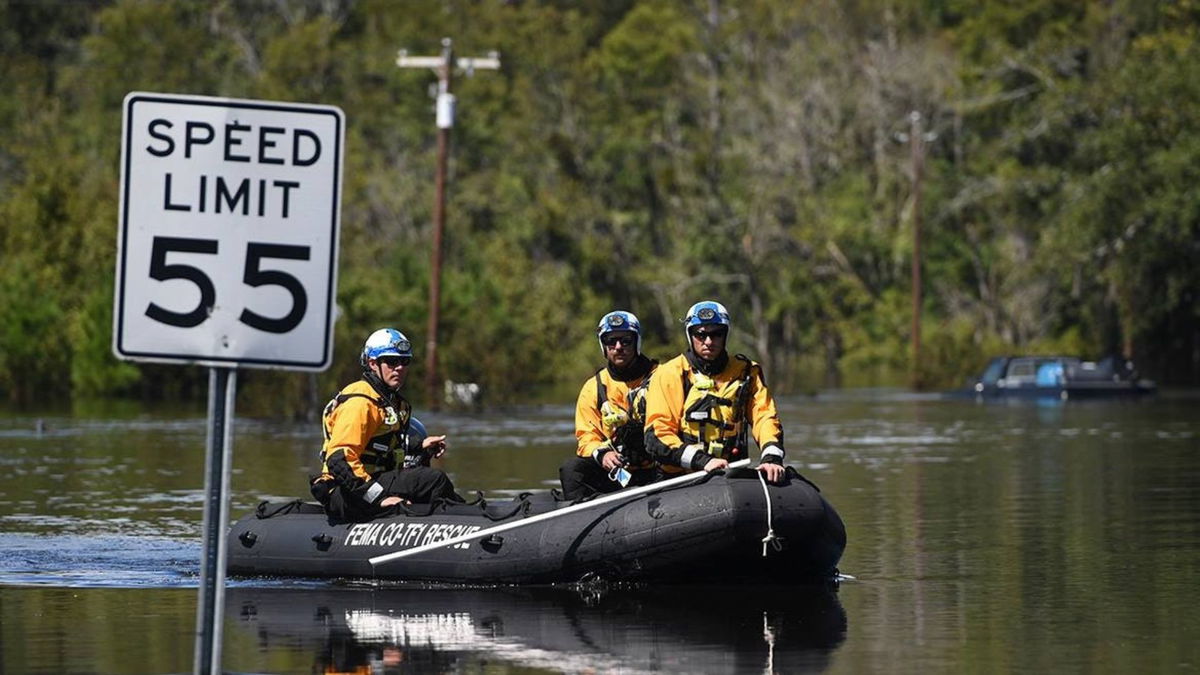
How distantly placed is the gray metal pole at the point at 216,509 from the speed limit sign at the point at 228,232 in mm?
211

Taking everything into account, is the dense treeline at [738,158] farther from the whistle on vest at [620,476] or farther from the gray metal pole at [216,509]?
the gray metal pole at [216,509]

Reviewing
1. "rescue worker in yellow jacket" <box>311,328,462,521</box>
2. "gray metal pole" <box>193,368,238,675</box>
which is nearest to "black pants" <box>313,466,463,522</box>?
"rescue worker in yellow jacket" <box>311,328,462,521</box>

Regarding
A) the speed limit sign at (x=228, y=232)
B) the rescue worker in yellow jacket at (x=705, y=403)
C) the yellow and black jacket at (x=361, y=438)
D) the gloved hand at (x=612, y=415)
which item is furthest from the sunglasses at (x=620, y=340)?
the speed limit sign at (x=228, y=232)

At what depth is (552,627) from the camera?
15.8 m

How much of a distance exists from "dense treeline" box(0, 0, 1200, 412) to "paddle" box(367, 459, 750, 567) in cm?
4342

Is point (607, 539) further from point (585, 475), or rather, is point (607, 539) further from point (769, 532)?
point (585, 475)

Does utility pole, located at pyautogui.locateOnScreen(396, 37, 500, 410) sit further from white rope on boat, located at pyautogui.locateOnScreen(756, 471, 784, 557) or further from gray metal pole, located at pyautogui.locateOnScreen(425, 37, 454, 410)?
white rope on boat, located at pyautogui.locateOnScreen(756, 471, 784, 557)

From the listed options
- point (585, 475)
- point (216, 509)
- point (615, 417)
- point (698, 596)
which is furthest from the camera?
point (585, 475)

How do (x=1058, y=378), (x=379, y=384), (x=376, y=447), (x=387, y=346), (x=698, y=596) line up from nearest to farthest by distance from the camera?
(x=698, y=596) < (x=387, y=346) < (x=379, y=384) < (x=376, y=447) < (x=1058, y=378)

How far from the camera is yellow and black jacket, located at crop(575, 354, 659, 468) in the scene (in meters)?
18.7

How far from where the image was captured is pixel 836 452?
37.3 metres

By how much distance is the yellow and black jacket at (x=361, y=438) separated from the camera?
18219 millimetres

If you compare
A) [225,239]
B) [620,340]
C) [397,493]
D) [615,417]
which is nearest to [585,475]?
[615,417]

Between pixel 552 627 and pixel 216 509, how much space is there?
226 inches
